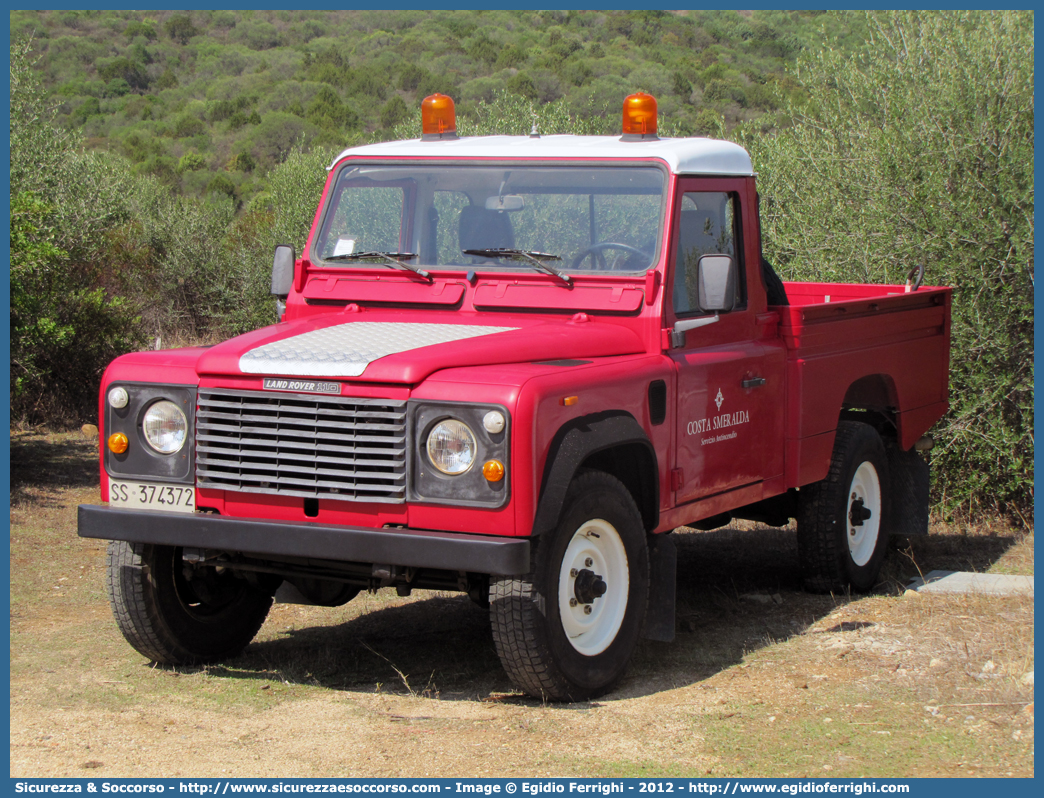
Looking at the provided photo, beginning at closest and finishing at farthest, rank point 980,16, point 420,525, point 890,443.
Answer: point 420,525
point 890,443
point 980,16

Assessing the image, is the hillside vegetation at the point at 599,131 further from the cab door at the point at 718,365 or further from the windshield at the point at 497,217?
the windshield at the point at 497,217

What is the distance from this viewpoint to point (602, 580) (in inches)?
195

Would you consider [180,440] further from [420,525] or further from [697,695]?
[697,695]

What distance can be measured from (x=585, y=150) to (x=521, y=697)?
2468 mm

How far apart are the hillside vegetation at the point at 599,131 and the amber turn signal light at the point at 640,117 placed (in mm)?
4750

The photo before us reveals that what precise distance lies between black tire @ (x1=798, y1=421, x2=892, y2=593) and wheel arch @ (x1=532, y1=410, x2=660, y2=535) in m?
1.86

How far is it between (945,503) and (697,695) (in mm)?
5727

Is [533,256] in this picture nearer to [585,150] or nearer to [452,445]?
[585,150]

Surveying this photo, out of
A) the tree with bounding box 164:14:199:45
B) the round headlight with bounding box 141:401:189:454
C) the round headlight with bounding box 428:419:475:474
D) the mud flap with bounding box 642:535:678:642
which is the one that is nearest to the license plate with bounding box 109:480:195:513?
the round headlight with bounding box 141:401:189:454

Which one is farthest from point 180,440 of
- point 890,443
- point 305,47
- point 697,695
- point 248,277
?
point 305,47

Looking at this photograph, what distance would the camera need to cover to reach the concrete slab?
692cm

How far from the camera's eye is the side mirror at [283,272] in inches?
237

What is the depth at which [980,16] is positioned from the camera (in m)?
11.3

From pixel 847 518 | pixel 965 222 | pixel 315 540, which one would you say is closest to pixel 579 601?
pixel 315 540
